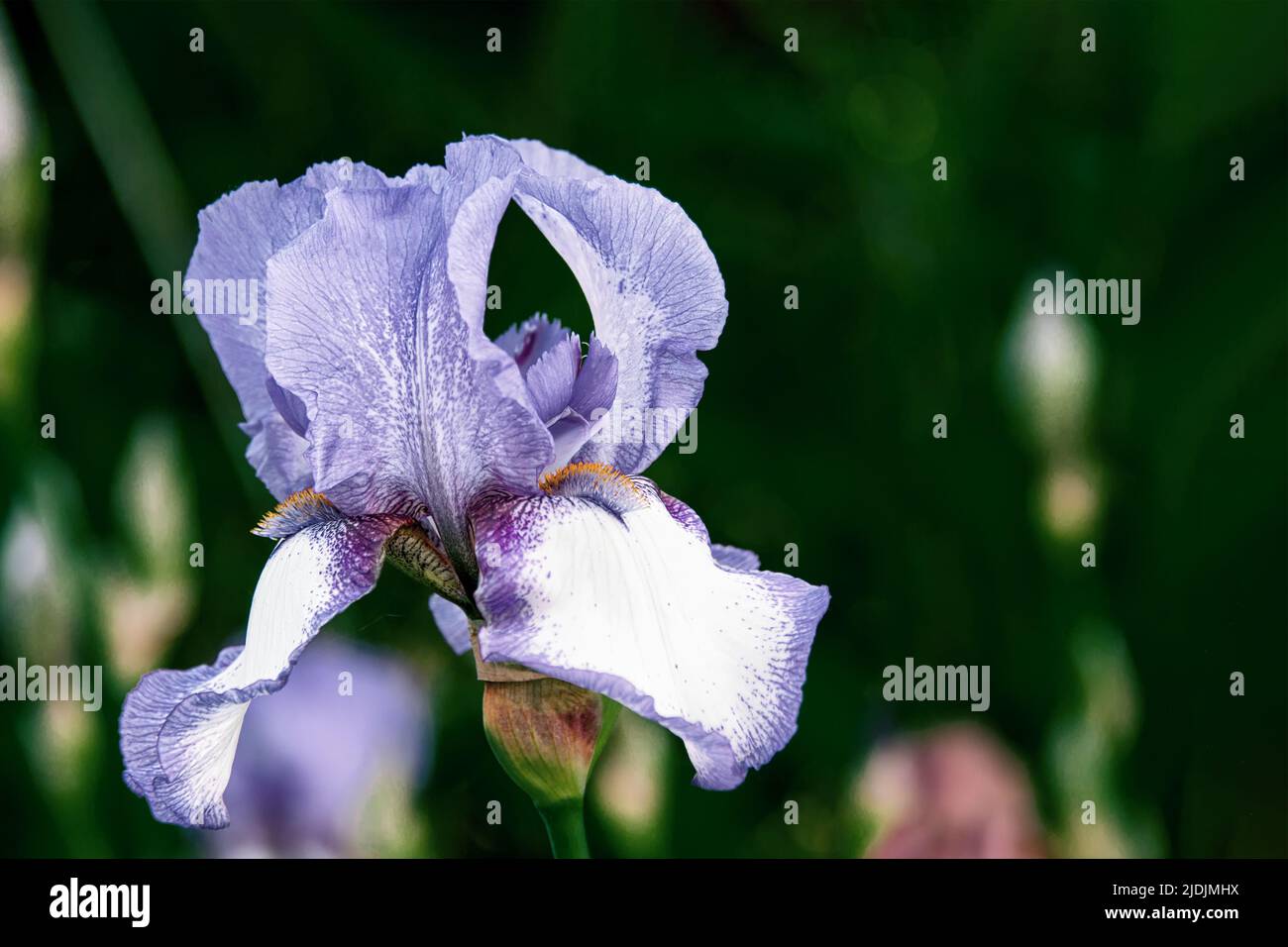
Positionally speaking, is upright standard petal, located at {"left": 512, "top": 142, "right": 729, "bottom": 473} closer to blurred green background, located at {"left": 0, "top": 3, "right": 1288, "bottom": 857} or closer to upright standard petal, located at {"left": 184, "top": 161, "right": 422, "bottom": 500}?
upright standard petal, located at {"left": 184, "top": 161, "right": 422, "bottom": 500}

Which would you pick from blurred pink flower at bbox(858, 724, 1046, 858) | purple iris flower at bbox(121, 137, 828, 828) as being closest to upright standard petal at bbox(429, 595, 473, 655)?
purple iris flower at bbox(121, 137, 828, 828)

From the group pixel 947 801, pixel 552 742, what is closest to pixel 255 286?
pixel 552 742

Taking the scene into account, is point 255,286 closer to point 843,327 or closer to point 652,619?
point 652,619

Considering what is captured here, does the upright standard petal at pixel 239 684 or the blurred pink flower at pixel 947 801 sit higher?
the upright standard petal at pixel 239 684

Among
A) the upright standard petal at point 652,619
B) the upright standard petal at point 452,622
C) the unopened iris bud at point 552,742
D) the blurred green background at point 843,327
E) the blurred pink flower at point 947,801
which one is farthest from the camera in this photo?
the blurred green background at point 843,327

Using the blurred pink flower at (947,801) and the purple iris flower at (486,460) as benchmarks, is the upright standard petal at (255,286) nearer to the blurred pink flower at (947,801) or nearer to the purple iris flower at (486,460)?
the purple iris flower at (486,460)

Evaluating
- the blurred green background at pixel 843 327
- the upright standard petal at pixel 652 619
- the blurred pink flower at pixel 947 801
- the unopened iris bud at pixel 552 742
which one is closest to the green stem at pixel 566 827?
the unopened iris bud at pixel 552 742

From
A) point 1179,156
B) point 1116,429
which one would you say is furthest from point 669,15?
point 1116,429
